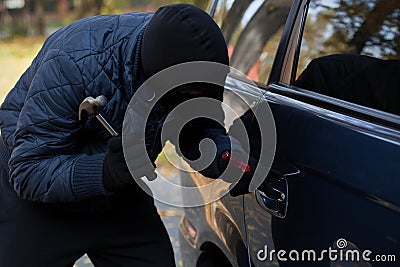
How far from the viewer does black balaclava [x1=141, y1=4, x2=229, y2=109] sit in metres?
1.79

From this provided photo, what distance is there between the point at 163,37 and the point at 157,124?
1.05ft

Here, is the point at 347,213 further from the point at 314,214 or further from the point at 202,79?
the point at 202,79

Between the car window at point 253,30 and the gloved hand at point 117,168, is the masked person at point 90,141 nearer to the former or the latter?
the gloved hand at point 117,168

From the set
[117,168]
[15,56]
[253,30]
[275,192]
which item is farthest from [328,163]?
[15,56]

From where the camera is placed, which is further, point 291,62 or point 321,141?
point 291,62

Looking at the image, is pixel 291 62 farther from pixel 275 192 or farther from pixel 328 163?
pixel 328 163

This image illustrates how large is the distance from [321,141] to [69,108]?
711 mm

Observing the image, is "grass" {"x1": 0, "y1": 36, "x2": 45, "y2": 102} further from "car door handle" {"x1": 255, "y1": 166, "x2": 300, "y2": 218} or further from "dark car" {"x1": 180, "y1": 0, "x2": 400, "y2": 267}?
"car door handle" {"x1": 255, "y1": 166, "x2": 300, "y2": 218}

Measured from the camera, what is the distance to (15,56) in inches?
468

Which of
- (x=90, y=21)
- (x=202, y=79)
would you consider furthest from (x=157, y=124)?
(x=90, y=21)

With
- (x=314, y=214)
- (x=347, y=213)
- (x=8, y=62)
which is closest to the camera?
(x=347, y=213)

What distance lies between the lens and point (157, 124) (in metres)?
2.03

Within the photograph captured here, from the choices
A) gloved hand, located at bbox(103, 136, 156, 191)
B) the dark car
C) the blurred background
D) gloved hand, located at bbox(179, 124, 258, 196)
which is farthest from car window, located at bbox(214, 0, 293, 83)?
the blurred background

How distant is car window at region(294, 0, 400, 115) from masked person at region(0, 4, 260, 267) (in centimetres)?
36
